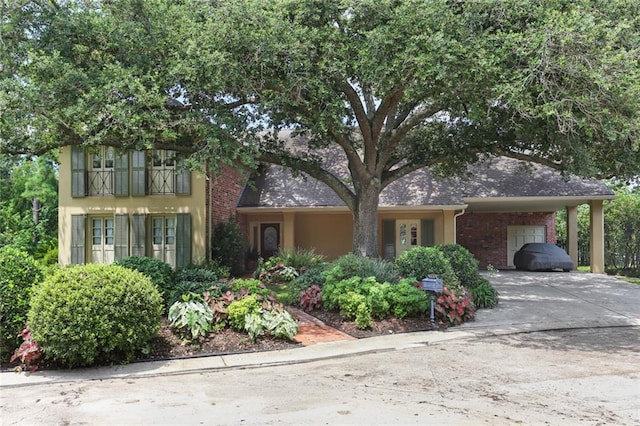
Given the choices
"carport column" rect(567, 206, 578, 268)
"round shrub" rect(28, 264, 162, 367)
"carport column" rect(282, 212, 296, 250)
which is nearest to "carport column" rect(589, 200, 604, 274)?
"carport column" rect(567, 206, 578, 268)

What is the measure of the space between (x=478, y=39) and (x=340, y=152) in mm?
12210

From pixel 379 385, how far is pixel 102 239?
13.3m

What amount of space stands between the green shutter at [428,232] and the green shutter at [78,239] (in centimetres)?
1224

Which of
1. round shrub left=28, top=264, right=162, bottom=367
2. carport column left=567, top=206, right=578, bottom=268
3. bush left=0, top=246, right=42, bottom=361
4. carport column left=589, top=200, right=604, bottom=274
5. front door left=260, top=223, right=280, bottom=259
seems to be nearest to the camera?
round shrub left=28, top=264, right=162, bottom=367

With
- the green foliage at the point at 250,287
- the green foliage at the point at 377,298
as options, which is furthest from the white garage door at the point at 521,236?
the green foliage at the point at 250,287

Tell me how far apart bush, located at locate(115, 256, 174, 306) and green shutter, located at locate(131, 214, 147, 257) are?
6428mm

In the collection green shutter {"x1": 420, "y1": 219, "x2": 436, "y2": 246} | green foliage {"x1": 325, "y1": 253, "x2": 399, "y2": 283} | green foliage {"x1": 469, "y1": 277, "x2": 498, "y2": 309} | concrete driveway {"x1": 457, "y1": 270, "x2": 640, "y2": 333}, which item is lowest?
concrete driveway {"x1": 457, "y1": 270, "x2": 640, "y2": 333}

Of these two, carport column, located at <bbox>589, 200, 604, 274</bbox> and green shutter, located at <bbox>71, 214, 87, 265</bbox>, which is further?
carport column, located at <bbox>589, 200, 604, 274</bbox>

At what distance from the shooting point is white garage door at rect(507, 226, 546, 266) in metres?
22.5

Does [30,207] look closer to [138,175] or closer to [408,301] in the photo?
[138,175]

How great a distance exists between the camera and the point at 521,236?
2261 centimetres

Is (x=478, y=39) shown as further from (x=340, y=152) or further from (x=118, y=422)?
(x=340, y=152)

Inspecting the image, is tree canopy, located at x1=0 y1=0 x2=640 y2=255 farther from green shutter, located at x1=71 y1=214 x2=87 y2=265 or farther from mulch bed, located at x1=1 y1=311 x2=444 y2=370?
green shutter, located at x1=71 y1=214 x2=87 y2=265

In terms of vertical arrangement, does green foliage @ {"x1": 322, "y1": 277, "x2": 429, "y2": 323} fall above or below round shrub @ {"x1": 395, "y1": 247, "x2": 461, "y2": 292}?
below
